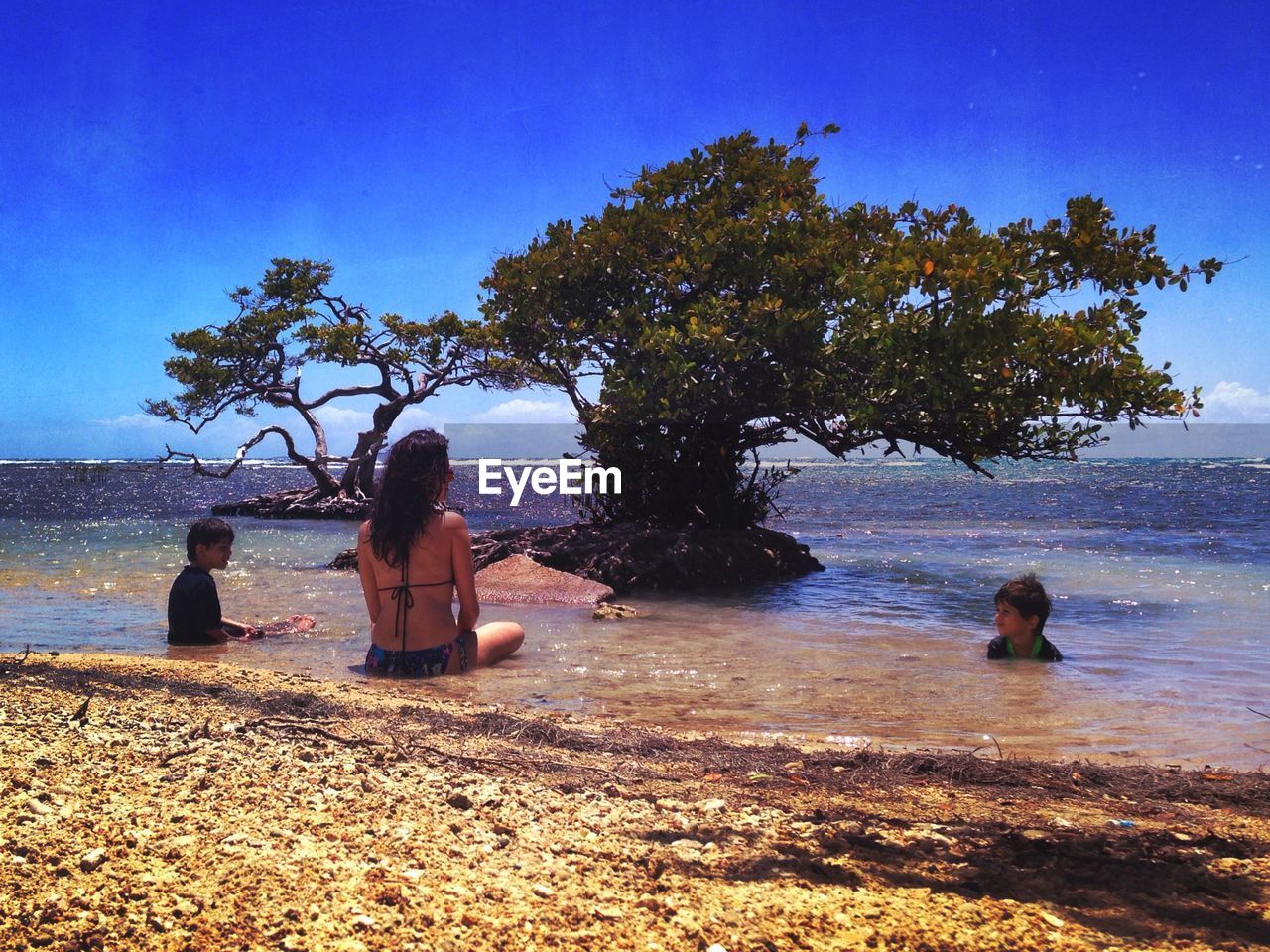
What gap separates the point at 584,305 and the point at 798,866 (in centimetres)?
1204

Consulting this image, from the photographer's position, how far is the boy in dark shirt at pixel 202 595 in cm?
785

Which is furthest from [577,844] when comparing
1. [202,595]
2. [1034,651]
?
[202,595]

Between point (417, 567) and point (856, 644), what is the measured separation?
4.27m

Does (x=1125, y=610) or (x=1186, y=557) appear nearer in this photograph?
(x=1125, y=610)

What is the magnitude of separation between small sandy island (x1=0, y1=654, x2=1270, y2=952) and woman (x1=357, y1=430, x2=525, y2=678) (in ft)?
6.90

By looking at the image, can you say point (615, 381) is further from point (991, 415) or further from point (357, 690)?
point (357, 690)

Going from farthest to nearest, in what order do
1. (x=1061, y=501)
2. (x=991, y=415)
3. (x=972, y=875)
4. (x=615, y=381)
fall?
1. (x=1061, y=501)
2. (x=615, y=381)
3. (x=991, y=415)
4. (x=972, y=875)

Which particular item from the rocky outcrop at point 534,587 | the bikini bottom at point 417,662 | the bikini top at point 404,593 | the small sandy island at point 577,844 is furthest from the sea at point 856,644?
the small sandy island at point 577,844

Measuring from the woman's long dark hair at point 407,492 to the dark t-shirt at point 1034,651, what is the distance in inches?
189

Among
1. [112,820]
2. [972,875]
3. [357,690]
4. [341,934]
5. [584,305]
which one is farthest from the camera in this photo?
[584,305]

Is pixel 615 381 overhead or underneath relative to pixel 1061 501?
overhead

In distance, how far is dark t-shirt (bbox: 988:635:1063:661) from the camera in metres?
8.01

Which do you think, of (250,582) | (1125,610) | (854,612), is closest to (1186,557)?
(1125,610)

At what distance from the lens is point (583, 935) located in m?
2.53
